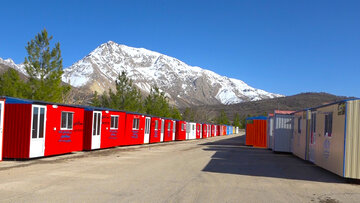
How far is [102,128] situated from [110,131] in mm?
1273

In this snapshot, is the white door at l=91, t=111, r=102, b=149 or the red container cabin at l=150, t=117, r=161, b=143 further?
the red container cabin at l=150, t=117, r=161, b=143

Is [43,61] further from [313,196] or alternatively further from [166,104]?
[166,104]

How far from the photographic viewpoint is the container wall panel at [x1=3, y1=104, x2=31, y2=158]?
14.7 metres

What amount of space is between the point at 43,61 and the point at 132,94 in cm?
2141

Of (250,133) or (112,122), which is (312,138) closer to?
(112,122)

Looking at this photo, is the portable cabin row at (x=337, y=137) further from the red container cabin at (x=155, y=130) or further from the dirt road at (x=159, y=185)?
the red container cabin at (x=155, y=130)

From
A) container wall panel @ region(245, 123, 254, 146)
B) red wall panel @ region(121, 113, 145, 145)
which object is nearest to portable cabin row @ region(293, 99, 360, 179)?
red wall panel @ region(121, 113, 145, 145)

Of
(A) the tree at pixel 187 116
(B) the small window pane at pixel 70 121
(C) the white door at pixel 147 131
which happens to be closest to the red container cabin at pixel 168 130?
(C) the white door at pixel 147 131

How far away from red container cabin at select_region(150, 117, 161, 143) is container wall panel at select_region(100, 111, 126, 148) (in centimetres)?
710

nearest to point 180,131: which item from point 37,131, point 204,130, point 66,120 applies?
point 204,130

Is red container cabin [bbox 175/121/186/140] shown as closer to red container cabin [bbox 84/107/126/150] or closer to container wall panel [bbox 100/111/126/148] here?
container wall panel [bbox 100/111/126/148]

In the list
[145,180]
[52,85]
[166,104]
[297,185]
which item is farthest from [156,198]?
[166,104]

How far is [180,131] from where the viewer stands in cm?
4372

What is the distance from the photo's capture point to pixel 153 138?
33125mm
